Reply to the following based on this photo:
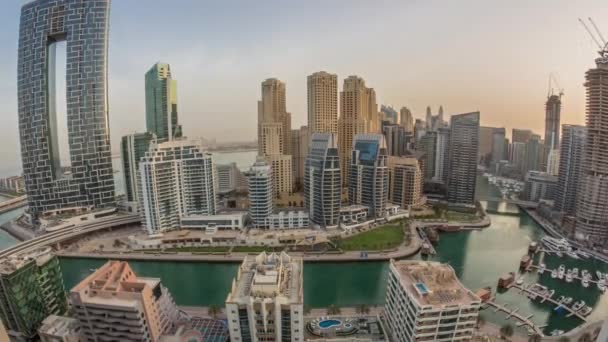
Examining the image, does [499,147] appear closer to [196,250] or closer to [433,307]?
[196,250]

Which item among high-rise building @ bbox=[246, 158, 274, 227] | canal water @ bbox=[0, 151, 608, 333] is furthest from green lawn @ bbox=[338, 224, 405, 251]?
high-rise building @ bbox=[246, 158, 274, 227]

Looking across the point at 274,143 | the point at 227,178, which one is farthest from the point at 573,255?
the point at 227,178

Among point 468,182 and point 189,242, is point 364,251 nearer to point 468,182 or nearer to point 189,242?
point 189,242

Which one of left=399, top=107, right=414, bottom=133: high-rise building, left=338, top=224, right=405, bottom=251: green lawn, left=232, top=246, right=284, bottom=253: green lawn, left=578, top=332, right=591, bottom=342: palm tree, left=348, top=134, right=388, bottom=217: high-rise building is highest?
left=399, top=107, right=414, bottom=133: high-rise building

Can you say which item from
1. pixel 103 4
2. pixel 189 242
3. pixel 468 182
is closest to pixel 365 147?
pixel 468 182

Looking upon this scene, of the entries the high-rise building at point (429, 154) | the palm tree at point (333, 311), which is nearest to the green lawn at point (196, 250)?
the palm tree at point (333, 311)

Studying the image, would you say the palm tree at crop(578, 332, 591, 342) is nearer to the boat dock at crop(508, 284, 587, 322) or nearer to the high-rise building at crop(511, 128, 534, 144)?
the boat dock at crop(508, 284, 587, 322)

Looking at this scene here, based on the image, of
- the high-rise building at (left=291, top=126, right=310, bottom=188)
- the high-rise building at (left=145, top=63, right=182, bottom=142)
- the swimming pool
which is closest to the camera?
the swimming pool

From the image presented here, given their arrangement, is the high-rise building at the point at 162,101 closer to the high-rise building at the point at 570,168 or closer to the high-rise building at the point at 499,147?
the high-rise building at the point at 570,168
